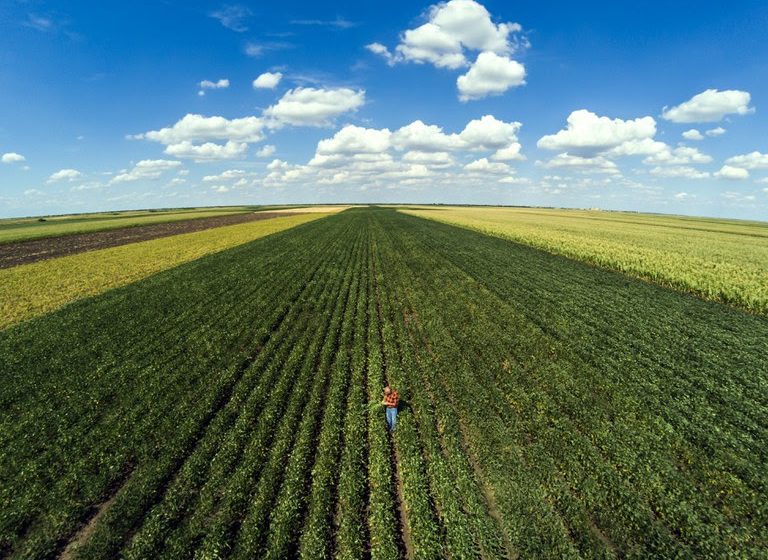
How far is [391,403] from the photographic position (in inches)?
363

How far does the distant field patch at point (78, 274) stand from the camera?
21.3m

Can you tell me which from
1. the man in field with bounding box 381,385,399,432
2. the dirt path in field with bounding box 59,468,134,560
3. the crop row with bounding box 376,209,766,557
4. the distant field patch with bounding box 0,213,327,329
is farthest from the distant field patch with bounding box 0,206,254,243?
the crop row with bounding box 376,209,766,557

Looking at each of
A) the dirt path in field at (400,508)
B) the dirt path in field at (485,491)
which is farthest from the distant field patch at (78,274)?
the dirt path in field at (485,491)

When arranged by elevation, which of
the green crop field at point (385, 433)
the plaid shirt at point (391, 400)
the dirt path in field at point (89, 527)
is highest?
the plaid shirt at point (391, 400)

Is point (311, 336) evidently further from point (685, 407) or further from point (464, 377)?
point (685, 407)

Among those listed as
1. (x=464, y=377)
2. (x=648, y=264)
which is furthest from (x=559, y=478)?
(x=648, y=264)

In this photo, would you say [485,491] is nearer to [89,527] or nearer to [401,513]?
[401,513]

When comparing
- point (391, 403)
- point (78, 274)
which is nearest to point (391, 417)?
point (391, 403)

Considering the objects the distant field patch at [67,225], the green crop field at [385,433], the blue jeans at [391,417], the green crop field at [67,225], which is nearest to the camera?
the green crop field at [385,433]

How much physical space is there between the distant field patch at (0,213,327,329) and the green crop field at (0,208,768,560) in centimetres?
395

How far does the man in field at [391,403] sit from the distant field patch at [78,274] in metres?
20.8

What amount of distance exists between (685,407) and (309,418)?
1073 centimetres

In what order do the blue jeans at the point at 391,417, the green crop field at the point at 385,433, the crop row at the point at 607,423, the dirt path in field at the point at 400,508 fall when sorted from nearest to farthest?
the dirt path in field at the point at 400,508, the green crop field at the point at 385,433, the crop row at the point at 607,423, the blue jeans at the point at 391,417

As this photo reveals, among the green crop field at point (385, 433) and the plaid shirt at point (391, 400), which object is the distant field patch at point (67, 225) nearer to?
the green crop field at point (385, 433)
